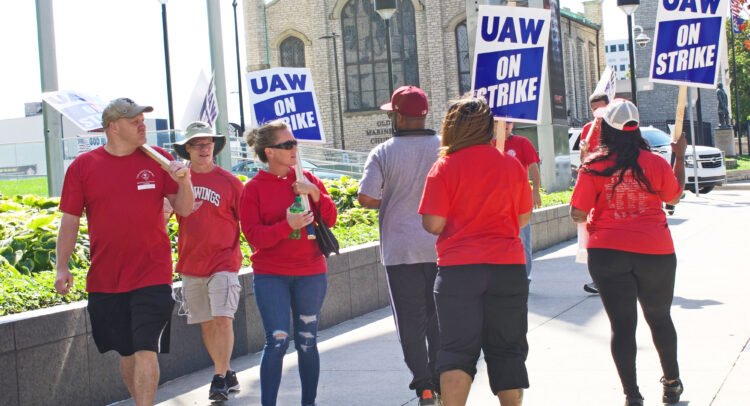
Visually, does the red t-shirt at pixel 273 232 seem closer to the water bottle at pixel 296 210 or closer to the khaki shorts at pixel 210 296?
the water bottle at pixel 296 210

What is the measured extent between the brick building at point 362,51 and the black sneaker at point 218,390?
3875 centimetres

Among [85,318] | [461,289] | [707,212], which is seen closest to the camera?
[461,289]

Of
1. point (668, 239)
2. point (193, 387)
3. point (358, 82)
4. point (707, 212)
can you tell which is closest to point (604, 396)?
point (668, 239)

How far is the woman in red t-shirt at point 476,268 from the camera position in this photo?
164 inches

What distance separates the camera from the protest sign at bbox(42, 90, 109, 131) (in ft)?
21.3

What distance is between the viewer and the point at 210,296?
6090 millimetres

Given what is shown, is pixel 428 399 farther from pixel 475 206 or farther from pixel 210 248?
pixel 210 248

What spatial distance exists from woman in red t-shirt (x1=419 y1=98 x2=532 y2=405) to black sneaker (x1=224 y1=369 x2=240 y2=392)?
2.36 metres

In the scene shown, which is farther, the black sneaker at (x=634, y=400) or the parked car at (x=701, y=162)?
the parked car at (x=701, y=162)

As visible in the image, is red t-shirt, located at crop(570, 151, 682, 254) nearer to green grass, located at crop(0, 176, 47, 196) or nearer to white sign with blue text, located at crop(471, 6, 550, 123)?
white sign with blue text, located at crop(471, 6, 550, 123)

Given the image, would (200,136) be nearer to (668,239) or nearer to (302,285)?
(302,285)

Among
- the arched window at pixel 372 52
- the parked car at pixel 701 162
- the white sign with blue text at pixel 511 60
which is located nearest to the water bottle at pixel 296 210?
the white sign with blue text at pixel 511 60

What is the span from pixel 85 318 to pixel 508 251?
306 centimetres

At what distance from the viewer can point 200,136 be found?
19.9ft
